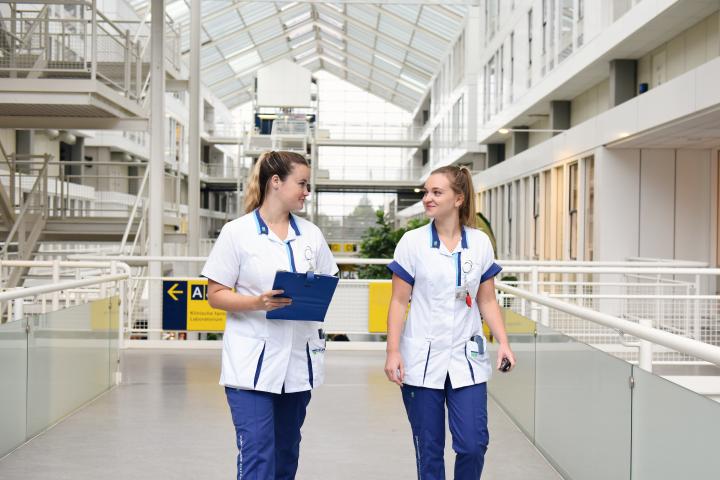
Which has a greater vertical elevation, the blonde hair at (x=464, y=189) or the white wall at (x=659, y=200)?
the white wall at (x=659, y=200)

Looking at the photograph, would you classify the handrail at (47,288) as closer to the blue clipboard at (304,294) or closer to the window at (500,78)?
the blue clipboard at (304,294)

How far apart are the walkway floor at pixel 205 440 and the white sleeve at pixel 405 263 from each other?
7.00ft

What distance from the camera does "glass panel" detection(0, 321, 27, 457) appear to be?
5.80 meters

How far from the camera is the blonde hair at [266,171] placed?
12.4 feet

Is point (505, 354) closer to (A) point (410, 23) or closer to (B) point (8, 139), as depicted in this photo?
(B) point (8, 139)

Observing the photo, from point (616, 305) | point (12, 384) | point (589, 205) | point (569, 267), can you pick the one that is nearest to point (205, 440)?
point (12, 384)

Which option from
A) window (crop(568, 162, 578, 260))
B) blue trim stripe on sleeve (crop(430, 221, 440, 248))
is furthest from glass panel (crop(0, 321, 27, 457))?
window (crop(568, 162, 578, 260))

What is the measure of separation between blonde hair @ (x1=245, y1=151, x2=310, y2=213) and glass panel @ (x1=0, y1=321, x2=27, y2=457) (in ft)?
8.66

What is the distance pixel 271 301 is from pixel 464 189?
1.03 metres

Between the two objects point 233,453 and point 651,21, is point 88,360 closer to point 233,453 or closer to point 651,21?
point 233,453

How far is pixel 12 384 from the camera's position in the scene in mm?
5941

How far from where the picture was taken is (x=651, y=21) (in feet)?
55.4

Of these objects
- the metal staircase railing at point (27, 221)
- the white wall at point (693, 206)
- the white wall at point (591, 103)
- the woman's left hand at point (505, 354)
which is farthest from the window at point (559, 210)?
Result: the woman's left hand at point (505, 354)

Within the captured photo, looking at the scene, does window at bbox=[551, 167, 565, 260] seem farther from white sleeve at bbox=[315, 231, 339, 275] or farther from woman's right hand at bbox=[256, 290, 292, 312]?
woman's right hand at bbox=[256, 290, 292, 312]
